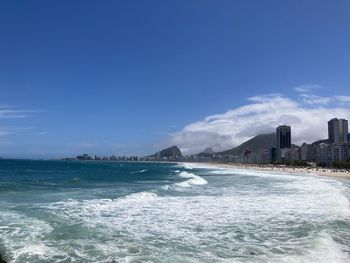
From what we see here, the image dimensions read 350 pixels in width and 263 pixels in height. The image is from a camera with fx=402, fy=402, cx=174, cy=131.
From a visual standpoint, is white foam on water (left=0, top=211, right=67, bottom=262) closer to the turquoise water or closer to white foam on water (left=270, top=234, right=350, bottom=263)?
the turquoise water

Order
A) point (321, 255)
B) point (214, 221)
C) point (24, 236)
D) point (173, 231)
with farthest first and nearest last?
point (214, 221) → point (173, 231) → point (24, 236) → point (321, 255)

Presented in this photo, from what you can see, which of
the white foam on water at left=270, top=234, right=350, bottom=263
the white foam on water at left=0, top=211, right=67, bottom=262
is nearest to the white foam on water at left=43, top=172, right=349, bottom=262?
the white foam on water at left=270, top=234, right=350, bottom=263

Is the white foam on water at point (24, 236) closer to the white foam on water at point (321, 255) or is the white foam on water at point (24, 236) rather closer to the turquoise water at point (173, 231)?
the turquoise water at point (173, 231)

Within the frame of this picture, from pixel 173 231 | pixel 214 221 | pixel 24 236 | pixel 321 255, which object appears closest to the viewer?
pixel 321 255

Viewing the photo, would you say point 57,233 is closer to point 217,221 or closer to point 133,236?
point 133,236

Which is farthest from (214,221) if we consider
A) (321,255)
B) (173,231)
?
(321,255)

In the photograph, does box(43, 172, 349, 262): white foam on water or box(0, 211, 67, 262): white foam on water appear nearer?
box(0, 211, 67, 262): white foam on water

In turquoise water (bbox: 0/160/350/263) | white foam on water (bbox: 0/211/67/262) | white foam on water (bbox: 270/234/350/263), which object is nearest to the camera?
white foam on water (bbox: 270/234/350/263)

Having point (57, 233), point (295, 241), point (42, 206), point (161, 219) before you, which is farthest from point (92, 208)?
point (295, 241)

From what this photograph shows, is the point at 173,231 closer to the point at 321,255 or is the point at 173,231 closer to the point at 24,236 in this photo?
the point at 24,236

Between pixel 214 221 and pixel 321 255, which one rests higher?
pixel 214 221

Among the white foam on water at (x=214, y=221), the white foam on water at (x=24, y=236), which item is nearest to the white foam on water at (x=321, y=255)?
the white foam on water at (x=214, y=221)
